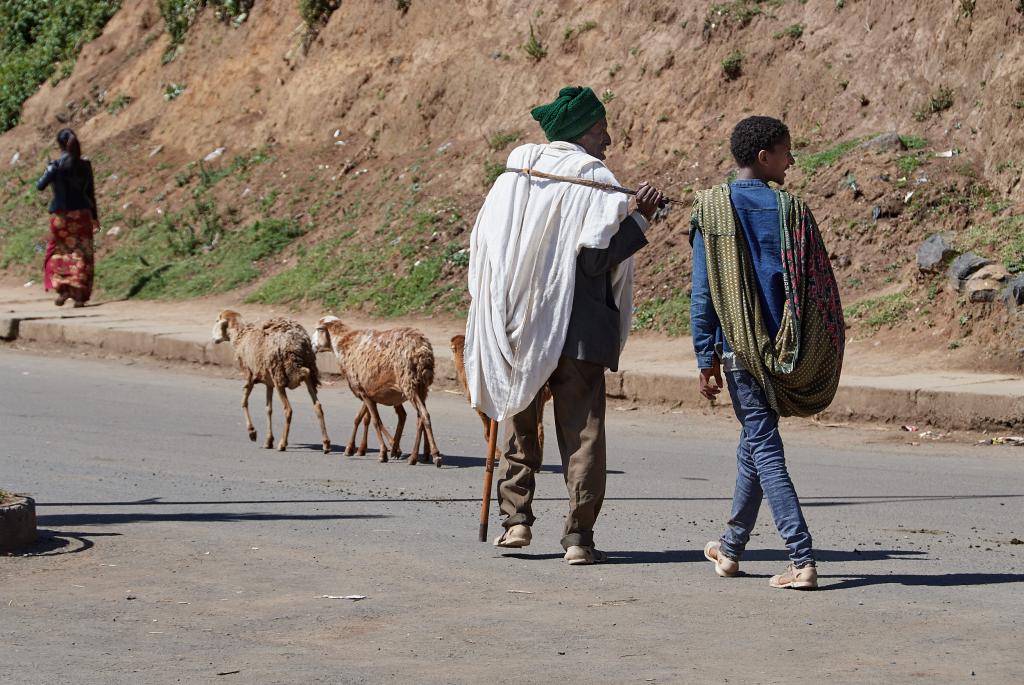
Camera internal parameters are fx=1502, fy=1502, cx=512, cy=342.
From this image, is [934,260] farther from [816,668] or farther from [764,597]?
[816,668]

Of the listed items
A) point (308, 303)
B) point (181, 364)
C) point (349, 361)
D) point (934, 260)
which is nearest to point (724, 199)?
point (349, 361)

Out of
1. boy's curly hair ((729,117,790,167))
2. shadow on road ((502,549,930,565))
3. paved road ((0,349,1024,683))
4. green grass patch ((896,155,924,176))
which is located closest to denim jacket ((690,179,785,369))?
boy's curly hair ((729,117,790,167))

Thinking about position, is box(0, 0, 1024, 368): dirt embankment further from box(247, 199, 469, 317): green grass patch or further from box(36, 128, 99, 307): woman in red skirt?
box(36, 128, 99, 307): woman in red skirt

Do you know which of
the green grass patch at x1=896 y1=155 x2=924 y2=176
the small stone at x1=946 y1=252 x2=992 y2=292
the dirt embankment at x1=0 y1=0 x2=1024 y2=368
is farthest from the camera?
the green grass patch at x1=896 y1=155 x2=924 y2=176

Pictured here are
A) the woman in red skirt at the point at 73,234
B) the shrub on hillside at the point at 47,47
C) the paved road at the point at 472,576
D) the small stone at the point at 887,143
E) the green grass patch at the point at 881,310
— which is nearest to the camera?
the paved road at the point at 472,576

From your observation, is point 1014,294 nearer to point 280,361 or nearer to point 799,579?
point 280,361

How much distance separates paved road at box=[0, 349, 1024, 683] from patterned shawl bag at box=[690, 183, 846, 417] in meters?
0.89

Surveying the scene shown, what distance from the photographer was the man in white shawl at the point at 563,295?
266 inches

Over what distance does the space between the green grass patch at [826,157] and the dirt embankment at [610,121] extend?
37mm

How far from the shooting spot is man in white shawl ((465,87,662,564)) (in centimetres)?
677

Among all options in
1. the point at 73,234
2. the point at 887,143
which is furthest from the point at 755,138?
the point at 73,234

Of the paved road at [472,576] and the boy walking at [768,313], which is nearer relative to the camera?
the paved road at [472,576]

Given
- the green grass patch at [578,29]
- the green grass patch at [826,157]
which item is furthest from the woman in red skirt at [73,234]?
the green grass patch at [826,157]

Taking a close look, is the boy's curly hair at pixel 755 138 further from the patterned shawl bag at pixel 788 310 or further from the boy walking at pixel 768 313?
the patterned shawl bag at pixel 788 310
